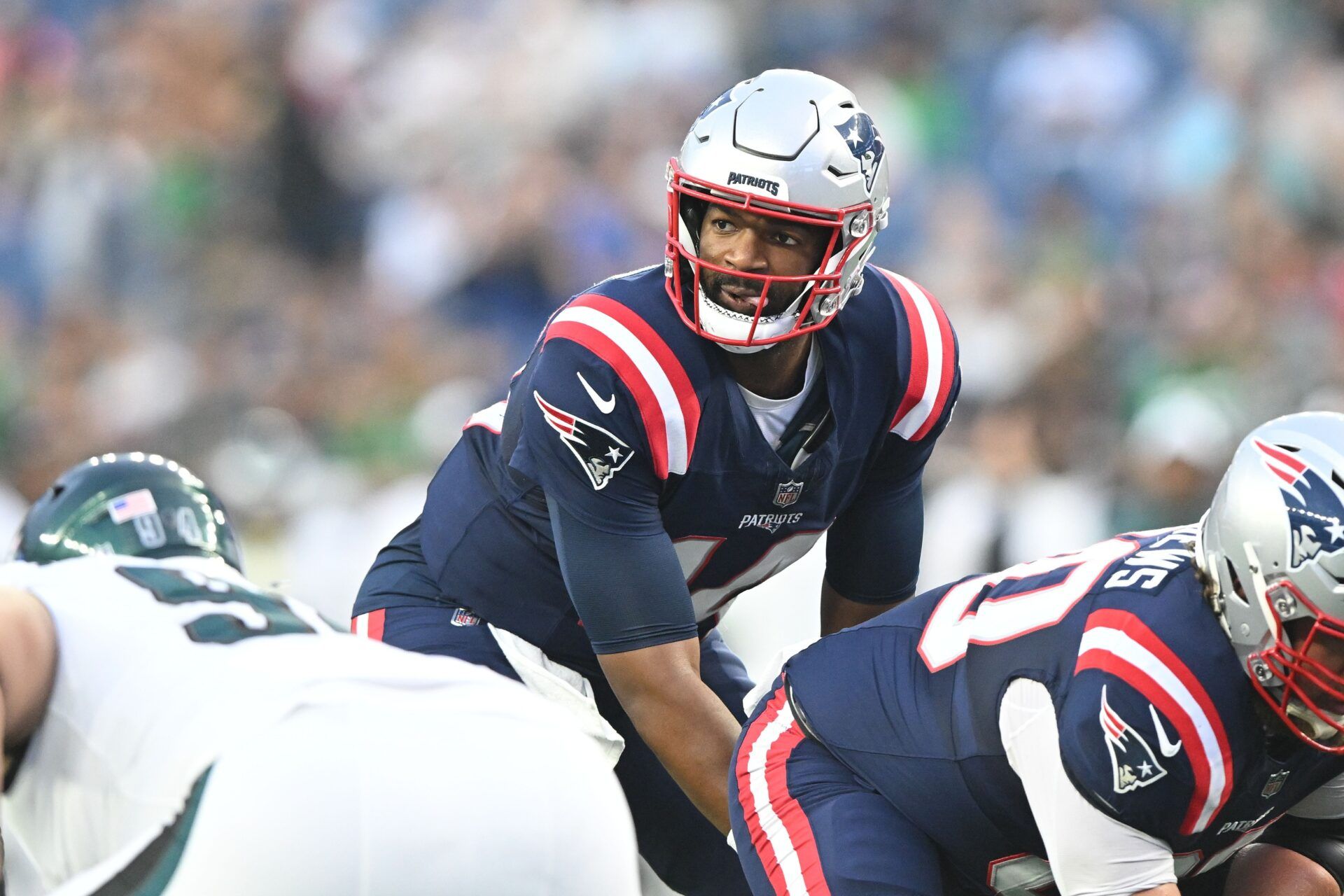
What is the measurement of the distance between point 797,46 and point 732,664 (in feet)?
22.8

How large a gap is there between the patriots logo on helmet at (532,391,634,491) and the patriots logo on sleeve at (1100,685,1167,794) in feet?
3.50

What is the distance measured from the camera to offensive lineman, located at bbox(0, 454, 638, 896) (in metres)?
2.48

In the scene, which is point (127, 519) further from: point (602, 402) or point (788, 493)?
point (788, 493)

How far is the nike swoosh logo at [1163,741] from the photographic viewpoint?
8.58 feet

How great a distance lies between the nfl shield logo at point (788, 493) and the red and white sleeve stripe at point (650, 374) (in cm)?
21

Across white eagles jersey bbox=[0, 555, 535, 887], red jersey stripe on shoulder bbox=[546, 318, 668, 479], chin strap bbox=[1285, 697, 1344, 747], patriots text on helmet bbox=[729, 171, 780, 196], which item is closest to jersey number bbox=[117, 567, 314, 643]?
white eagles jersey bbox=[0, 555, 535, 887]

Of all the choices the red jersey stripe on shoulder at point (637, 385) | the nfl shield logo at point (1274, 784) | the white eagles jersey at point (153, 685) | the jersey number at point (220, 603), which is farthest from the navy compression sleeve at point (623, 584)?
the nfl shield logo at point (1274, 784)

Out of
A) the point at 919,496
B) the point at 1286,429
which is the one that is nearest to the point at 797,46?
the point at 919,496

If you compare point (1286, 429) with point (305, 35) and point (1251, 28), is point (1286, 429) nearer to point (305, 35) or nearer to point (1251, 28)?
point (1251, 28)

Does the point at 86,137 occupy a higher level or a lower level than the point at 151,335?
higher

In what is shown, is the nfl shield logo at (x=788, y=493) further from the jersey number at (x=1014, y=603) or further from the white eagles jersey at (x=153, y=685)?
the white eagles jersey at (x=153, y=685)

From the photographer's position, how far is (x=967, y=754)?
296cm

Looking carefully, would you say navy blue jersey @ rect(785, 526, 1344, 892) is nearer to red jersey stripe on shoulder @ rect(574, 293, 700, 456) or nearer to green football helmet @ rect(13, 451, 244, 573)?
red jersey stripe on shoulder @ rect(574, 293, 700, 456)

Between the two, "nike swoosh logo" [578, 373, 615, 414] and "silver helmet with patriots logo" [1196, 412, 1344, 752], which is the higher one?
"nike swoosh logo" [578, 373, 615, 414]
